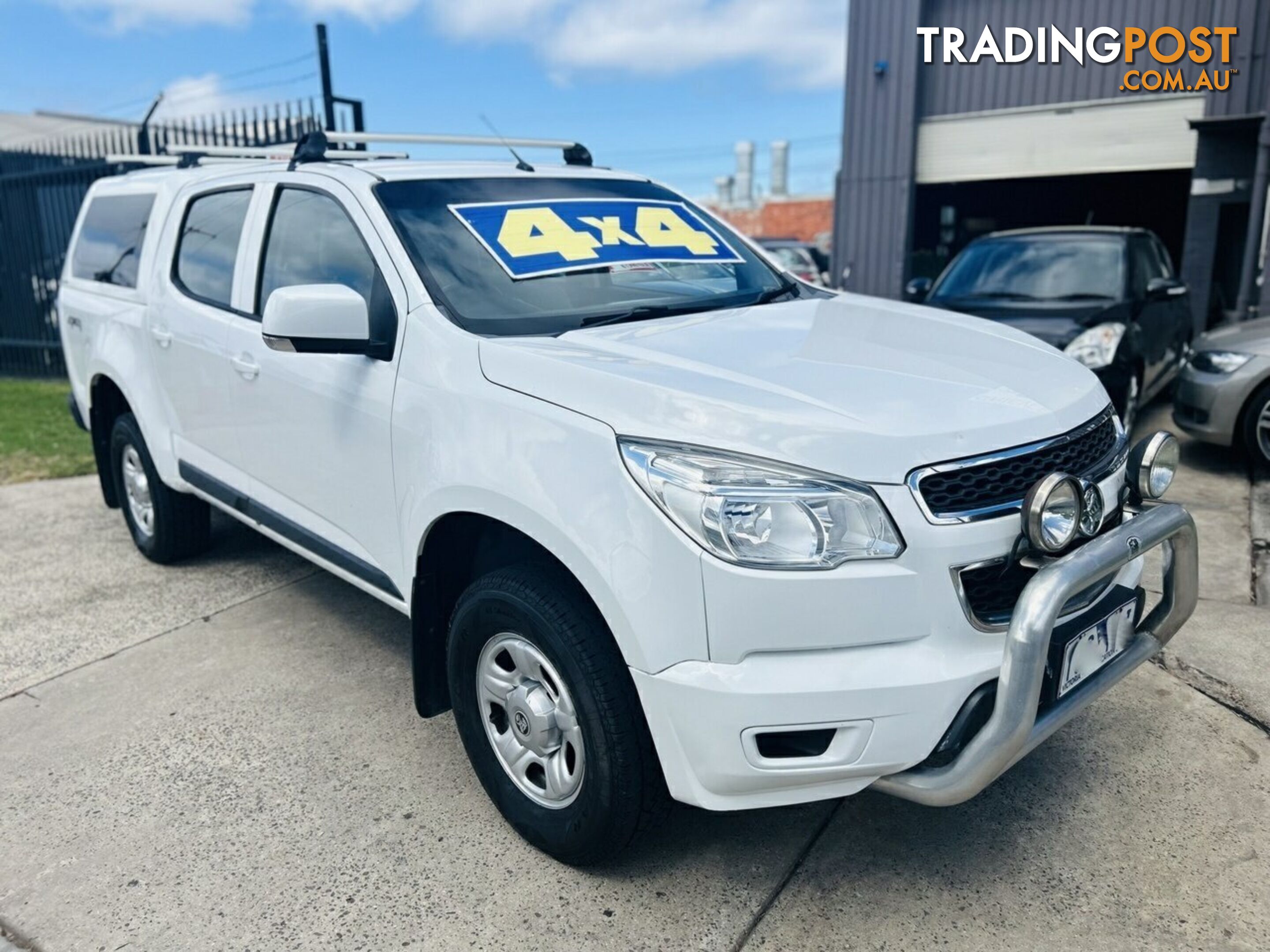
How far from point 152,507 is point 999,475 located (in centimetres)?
413

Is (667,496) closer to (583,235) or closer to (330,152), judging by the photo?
(583,235)

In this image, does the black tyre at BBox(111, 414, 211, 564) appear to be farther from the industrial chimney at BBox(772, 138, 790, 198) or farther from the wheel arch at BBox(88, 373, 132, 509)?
the industrial chimney at BBox(772, 138, 790, 198)

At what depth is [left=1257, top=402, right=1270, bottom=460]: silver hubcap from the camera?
6.02 meters

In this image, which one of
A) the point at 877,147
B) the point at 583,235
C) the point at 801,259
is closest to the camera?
the point at 583,235

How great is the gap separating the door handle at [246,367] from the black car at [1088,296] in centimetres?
476

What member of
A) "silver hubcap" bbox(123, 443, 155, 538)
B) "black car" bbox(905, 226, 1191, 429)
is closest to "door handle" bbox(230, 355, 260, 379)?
"silver hubcap" bbox(123, 443, 155, 538)

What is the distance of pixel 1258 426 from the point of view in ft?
19.9

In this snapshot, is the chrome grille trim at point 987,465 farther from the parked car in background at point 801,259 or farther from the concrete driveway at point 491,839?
the parked car in background at point 801,259

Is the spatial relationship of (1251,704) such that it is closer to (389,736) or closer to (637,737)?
(637,737)

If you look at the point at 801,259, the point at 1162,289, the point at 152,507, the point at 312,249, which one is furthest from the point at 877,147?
the point at 312,249

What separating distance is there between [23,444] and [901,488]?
8.13 m

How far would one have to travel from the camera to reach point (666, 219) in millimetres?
3709

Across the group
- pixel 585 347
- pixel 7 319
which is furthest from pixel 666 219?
pixel 7 319

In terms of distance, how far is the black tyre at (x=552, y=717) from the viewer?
2299mm
